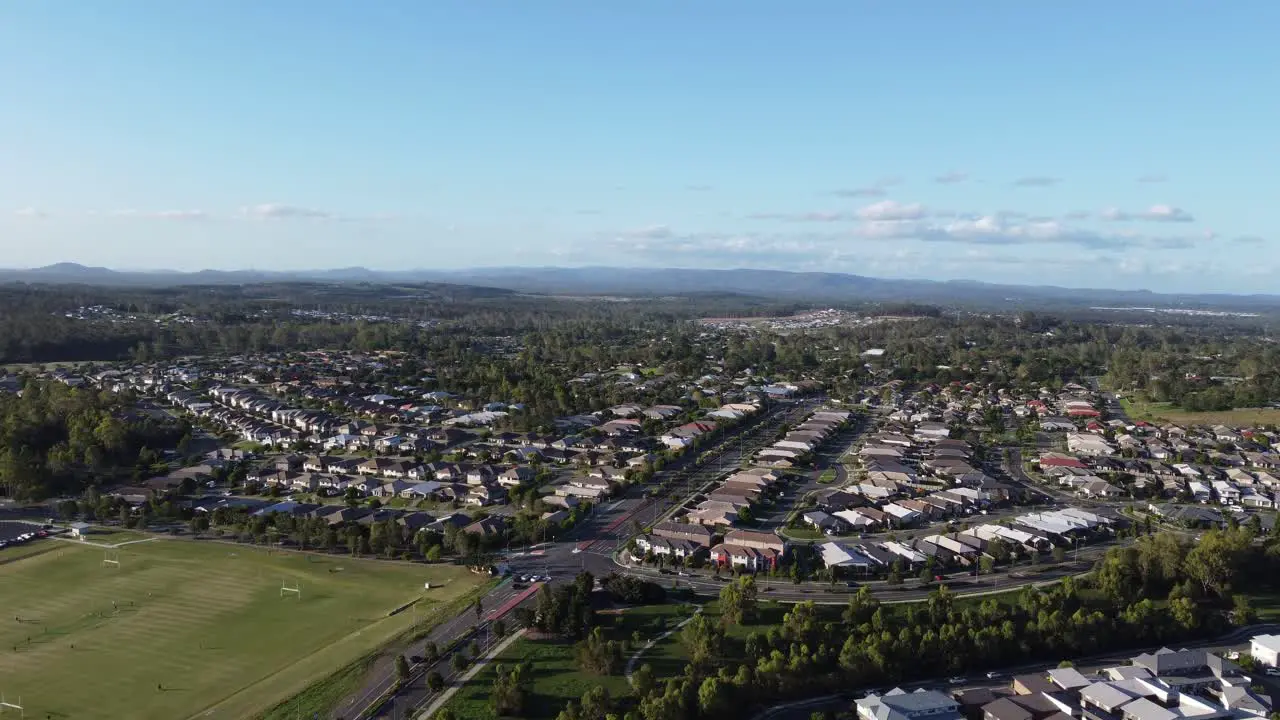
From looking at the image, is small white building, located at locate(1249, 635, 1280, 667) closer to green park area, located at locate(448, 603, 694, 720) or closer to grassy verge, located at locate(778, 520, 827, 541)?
grassy verge, located at locate(778, 520, 827, 541)

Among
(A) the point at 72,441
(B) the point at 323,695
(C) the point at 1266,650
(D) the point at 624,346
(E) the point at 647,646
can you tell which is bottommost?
(B) the point at 323,695

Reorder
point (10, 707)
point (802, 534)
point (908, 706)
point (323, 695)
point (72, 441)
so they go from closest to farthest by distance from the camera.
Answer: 1. point (908, 706)
2. point (10, 707)
3. point (323, 695)
4. point (802, 534)
5. point (72, 441)

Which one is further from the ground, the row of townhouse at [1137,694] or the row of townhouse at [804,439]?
the row of townhouse at [804,439]

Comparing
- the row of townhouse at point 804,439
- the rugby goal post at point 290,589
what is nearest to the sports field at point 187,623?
the rugby goal post at point 290,589

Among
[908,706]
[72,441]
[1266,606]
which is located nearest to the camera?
[908,706]

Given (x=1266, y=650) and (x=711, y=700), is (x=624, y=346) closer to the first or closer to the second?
(x=1266, y=650)

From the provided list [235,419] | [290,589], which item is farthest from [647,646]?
[235,419]

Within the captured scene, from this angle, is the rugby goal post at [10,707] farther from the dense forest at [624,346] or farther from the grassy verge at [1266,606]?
the dense forest at [624,346]
